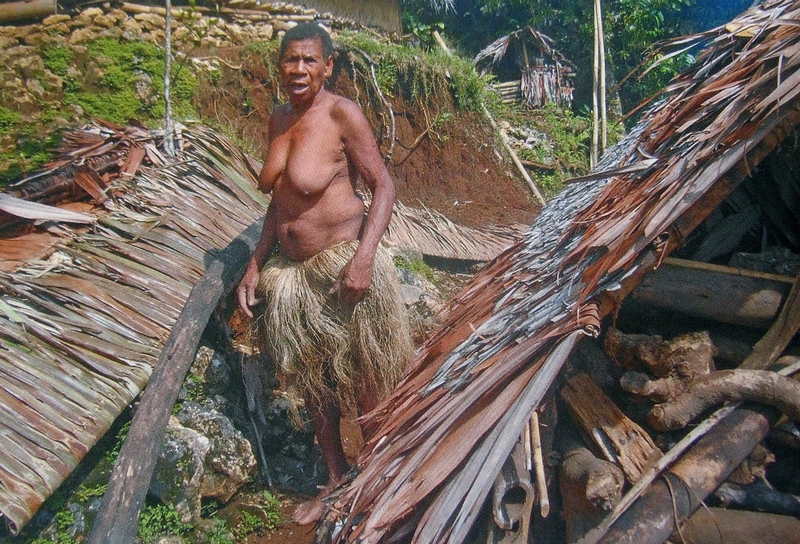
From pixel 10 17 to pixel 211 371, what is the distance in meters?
5.24

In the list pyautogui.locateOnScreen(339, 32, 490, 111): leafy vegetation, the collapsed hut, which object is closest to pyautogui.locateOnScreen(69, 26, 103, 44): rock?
pyautogui.locateOnScreen(339, 32, 490, 111): leafy vegetation

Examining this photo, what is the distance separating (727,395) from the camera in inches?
76.5

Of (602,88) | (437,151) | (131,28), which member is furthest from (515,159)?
(131,28)

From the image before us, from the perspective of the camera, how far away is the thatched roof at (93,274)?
270cm

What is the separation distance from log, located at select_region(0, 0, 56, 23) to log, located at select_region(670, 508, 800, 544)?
7753 mm

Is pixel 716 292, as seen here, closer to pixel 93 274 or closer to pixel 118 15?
pixel 93 274

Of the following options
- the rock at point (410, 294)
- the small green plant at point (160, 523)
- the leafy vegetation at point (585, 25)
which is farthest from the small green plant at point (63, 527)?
the leafy vegetation at point (585, 25)

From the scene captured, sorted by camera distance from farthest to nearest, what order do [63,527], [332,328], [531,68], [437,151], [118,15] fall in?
[531,68]
[437,151]
[118,15]
[332,328]
[63,527]

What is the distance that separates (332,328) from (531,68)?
1148cm

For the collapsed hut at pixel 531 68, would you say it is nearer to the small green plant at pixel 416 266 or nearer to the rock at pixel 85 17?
the small green plant at pixel 416 266

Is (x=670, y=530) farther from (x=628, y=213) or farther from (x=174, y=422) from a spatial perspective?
(x=174, y=422)

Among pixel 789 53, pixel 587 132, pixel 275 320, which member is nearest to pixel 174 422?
pixel 275 320

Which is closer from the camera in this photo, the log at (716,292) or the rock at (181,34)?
the log at (716,292)

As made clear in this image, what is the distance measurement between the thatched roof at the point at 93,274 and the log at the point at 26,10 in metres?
2.88
